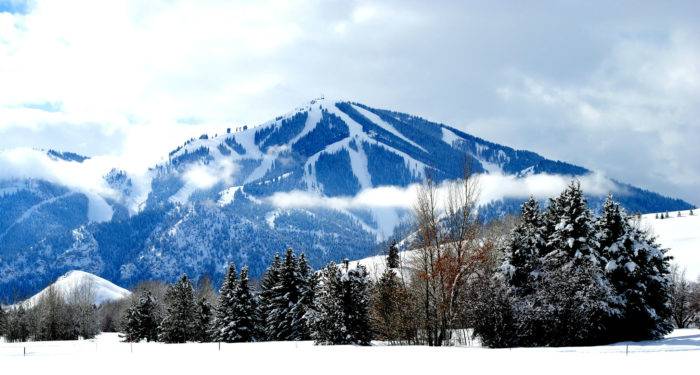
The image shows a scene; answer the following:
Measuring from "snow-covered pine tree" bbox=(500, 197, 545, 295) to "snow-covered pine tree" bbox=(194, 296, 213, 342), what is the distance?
144 feet

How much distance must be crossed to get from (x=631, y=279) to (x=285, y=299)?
37.5 m

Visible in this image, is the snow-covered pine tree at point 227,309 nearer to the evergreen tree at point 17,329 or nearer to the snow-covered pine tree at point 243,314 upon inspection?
the snow-covered pine tree at point 243,314

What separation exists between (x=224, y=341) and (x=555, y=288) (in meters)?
38.3

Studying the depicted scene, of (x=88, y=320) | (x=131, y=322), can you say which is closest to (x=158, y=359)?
(x=131, y=322)

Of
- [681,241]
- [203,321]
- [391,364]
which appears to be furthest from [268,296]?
[681,241]

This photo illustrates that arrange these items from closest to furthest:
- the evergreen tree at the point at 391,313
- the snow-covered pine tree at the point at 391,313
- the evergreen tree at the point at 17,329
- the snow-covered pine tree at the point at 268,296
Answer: the snow-covered pine tree at the point at 391,313 → the evergreen tree at the point at 391,313 → the snow-covered pine tree at the point at 268,296 → the evergreen tree at the point at 17,329

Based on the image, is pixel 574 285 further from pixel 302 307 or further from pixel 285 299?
pixel 285 299

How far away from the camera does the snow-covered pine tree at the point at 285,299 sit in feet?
224

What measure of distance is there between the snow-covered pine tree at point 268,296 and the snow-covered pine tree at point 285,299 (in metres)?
0.45

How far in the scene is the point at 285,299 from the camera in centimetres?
6888

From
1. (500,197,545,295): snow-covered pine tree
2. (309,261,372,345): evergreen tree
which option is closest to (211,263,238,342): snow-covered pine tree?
(309,261,372,345): evergreen tree

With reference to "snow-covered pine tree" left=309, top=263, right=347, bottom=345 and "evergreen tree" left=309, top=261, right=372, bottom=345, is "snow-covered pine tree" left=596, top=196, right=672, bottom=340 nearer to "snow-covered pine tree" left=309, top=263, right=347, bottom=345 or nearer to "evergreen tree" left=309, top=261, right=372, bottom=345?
"evergreen tree" left=309, top=261, right=372, bottom=345

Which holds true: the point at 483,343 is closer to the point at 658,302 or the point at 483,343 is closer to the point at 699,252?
the point at 658,302

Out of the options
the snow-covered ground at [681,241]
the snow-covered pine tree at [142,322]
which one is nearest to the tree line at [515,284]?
the snow-covered ground at [681,241]
